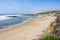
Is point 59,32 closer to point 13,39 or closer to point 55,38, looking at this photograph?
point 55,38

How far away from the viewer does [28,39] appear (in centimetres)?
879

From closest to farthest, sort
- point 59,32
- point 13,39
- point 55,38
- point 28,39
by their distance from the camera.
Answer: point 55,38, point 59,32, point 28,39, point 13,39

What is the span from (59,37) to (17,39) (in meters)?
4.37

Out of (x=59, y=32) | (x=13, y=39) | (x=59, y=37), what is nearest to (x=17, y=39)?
(x=13, y=39)

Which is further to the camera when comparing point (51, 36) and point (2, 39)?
point (2, 39)

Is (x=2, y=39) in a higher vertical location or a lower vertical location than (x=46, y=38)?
lower

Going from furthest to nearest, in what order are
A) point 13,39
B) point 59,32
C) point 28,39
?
point 13,39
point 28,39
point 59,32

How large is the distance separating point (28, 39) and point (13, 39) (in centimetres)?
104

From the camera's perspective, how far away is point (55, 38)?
5.14 m

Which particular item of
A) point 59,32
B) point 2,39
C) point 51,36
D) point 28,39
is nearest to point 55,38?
point 51,36

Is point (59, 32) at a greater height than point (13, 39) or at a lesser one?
greater

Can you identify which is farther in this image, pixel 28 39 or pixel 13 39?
pixel 13 39

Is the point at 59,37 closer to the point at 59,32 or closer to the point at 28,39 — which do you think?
the point at 59,32

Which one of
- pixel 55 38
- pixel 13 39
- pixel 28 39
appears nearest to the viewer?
pixel 55 38
